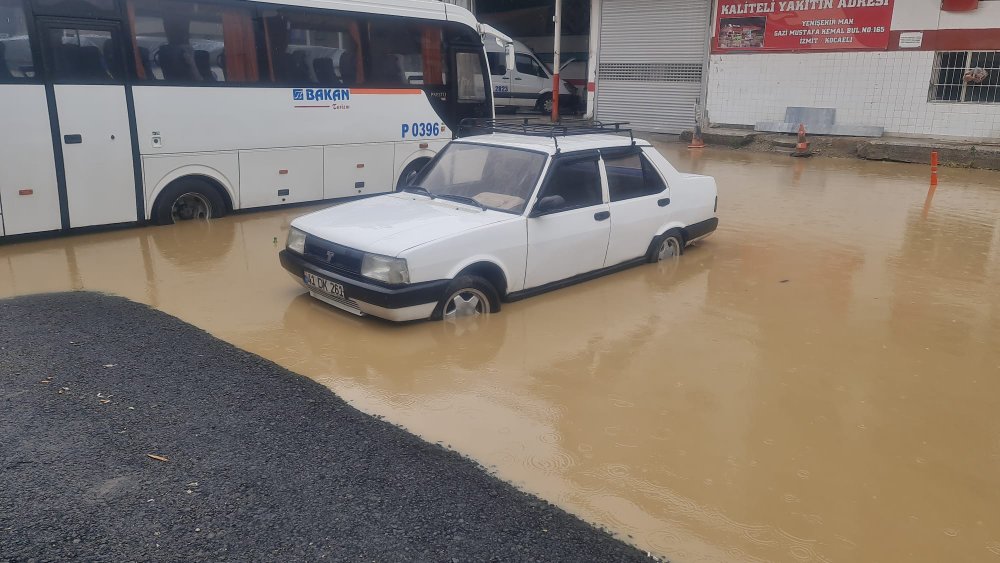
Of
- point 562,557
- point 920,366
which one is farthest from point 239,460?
point 920,366

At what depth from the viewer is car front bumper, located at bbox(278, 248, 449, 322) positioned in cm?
598

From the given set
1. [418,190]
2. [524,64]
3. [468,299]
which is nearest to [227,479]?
[468,299]

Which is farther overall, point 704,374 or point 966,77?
point 966,77

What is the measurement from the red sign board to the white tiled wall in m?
0.27

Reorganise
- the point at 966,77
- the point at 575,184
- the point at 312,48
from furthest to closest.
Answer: the point at 966,77
the point at 312,48
the point at 575,184

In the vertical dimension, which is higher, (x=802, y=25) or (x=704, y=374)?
(x=802, y=25)

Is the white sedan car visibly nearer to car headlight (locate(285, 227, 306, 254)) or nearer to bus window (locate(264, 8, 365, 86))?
car headlight (locate(285, 227, 306, 254))

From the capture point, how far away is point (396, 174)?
481 inches

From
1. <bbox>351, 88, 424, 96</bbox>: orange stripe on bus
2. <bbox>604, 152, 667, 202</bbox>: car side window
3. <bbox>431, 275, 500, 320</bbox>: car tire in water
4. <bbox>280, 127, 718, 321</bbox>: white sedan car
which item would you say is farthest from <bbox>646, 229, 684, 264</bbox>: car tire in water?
<bbox>351, 88, 424, 96</bbox>: orange stripe on bus

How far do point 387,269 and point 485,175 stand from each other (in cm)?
176

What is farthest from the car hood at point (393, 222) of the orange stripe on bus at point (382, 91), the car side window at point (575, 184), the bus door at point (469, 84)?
the bus door at point (469, 84)

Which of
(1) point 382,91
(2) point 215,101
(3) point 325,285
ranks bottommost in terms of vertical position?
(3) point 325,285

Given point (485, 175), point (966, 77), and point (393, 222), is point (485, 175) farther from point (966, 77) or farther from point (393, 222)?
point (966, 77)

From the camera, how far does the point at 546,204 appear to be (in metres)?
6.83
